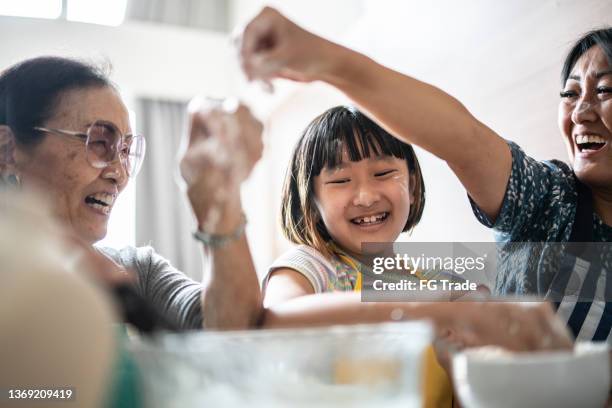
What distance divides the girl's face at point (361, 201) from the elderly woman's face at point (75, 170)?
458 mm

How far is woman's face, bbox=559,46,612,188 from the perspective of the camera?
1088mm

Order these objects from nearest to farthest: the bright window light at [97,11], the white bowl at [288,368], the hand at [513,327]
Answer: the white bowl at [288,368], the hand at [513,327], the bright window light at [97,11]

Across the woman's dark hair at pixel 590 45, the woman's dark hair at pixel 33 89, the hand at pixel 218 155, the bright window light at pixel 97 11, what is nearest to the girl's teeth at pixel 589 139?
the woman's dark hair at pixel 590 45

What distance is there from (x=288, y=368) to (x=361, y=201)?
0.89 metres

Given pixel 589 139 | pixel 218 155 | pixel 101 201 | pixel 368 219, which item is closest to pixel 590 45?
pixel 589 139

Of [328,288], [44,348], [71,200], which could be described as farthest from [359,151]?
[44,348]

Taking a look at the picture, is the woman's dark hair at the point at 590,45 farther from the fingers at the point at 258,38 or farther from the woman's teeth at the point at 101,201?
the woman's teeth at the point at 101,201

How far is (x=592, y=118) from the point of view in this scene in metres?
1.11

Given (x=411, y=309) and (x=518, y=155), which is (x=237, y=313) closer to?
(x=411, y=309)

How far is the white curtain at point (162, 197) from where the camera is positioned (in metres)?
4.30

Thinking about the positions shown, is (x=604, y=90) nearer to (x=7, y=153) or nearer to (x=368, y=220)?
(x=368, y=220)

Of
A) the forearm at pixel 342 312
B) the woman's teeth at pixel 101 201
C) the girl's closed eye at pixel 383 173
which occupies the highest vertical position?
the girl's closed eye at pixel 383 173

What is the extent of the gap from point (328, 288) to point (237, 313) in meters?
0.41

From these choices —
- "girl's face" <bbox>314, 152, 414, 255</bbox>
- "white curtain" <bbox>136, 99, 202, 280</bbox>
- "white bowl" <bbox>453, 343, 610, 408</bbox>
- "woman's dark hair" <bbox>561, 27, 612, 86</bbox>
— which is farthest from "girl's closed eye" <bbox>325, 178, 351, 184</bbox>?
"white curtain" <bbox>136, 99, 202, 280</bbox>
